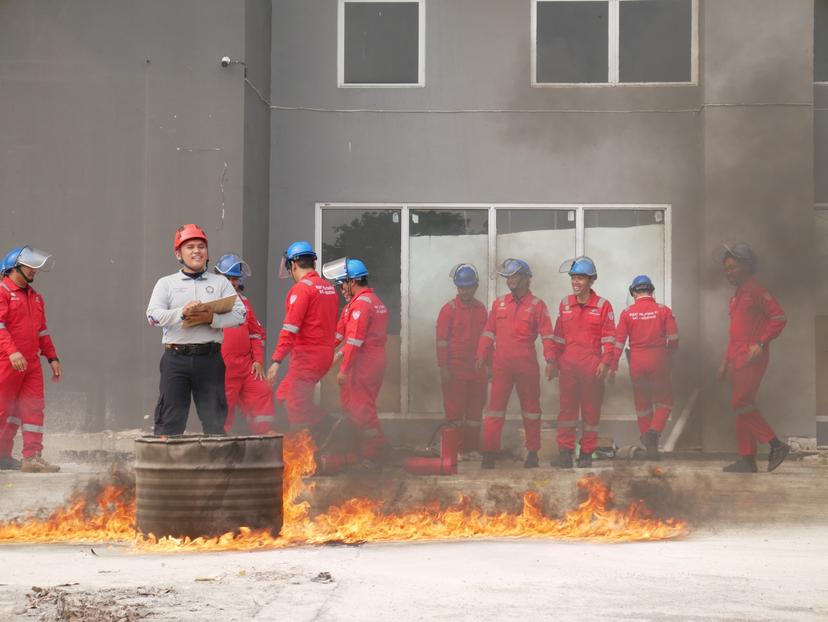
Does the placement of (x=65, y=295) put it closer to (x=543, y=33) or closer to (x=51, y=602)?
(x=543, y=33)

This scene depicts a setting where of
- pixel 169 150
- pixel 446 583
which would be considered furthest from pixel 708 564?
pixel 169 150

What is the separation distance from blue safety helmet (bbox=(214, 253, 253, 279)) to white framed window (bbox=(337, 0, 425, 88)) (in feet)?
10.3

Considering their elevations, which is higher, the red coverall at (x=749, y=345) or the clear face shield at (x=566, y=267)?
the clear face shield at (x=566, y=267)

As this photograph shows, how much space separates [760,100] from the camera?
12.5 m

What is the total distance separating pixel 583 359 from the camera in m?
11.6

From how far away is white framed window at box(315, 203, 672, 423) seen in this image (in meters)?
12.9

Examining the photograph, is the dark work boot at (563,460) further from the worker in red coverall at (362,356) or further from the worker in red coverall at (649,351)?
the worker in red coverall at (362,356)

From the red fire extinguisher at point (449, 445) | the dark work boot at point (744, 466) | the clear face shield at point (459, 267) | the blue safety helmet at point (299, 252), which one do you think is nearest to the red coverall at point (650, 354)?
the dark work boot at point (744, 466)

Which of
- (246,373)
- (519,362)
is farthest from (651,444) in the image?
(246,373)

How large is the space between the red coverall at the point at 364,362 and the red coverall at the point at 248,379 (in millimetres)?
675

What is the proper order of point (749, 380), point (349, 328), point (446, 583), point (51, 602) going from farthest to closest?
point (749, 380) → point (349, 328) → point (446, 583) → point (51, 602)

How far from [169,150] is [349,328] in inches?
96.2

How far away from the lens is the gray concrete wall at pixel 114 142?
38.5 feet

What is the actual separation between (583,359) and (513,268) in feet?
3.37
